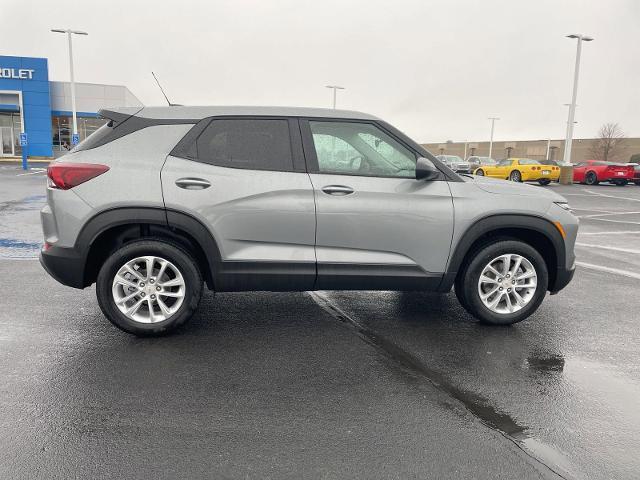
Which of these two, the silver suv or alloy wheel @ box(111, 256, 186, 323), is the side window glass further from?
alloy wheel @ box(111, 256, 186, 323)

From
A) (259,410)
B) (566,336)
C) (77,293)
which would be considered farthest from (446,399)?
(77,293)

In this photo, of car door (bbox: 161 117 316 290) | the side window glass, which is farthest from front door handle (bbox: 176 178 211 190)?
the side window glass

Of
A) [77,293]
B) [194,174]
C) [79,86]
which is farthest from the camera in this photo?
[79,86]

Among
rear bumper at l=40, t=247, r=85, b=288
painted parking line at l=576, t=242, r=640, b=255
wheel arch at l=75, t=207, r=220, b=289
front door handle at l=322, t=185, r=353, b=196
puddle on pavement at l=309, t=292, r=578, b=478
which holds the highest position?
front door handle at l=322, t=185, r=353, b=196

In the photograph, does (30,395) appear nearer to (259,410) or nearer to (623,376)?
(259,410)

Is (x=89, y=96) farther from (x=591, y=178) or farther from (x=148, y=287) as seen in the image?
(x=148, y=287)

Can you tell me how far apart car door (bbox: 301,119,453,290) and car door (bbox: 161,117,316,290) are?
140mm

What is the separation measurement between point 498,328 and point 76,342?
143 inches

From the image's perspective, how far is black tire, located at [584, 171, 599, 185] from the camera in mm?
29078

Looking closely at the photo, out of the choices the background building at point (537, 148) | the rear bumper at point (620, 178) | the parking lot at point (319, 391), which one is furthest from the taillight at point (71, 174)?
the background building at point (537, 148)

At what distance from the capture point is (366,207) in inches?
165

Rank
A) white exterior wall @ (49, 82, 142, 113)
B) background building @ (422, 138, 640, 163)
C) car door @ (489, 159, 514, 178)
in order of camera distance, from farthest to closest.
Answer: background building @ (422, 138, 640, 163)
white exterior wall @ (49, 82, 142, 113)
car door @ (489, 159, 514, 178)

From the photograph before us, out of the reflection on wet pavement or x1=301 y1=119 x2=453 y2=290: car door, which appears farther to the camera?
the reflection on wet pavement

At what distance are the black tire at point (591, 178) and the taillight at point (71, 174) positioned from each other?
3067cm
